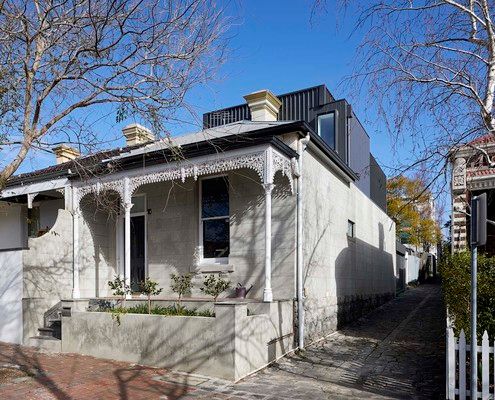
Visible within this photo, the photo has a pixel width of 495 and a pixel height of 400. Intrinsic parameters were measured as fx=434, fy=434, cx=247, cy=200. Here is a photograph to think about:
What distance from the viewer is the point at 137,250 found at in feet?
39.2

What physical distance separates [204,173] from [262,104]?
325 cm

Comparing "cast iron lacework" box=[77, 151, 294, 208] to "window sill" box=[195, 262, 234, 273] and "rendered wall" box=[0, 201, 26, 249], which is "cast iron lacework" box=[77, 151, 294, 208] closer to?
"window sill" box=[195, 262, 234, 273]

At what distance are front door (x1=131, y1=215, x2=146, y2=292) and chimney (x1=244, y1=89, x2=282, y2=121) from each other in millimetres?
4141

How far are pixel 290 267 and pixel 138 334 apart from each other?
10.7ft

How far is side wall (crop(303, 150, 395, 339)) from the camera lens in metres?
9.88

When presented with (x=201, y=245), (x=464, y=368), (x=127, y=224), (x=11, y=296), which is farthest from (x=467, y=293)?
(x=11, y=296)

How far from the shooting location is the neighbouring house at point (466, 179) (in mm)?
7555

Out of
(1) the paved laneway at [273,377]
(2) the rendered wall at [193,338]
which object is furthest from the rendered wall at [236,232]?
(1) the paved laneway at [273,377]

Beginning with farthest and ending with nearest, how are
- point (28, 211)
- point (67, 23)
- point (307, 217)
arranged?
point (28, 211) → point (307, 217) → point (67, 23)

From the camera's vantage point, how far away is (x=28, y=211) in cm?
1444

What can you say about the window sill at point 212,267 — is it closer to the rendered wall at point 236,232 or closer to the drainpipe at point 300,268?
the rendered wall at point 236,232

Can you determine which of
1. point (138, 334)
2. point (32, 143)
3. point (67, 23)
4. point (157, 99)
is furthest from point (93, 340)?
point (67, 23)

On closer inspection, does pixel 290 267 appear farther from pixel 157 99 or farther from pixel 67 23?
pixel 67 23

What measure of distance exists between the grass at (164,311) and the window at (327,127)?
8.32 meters
